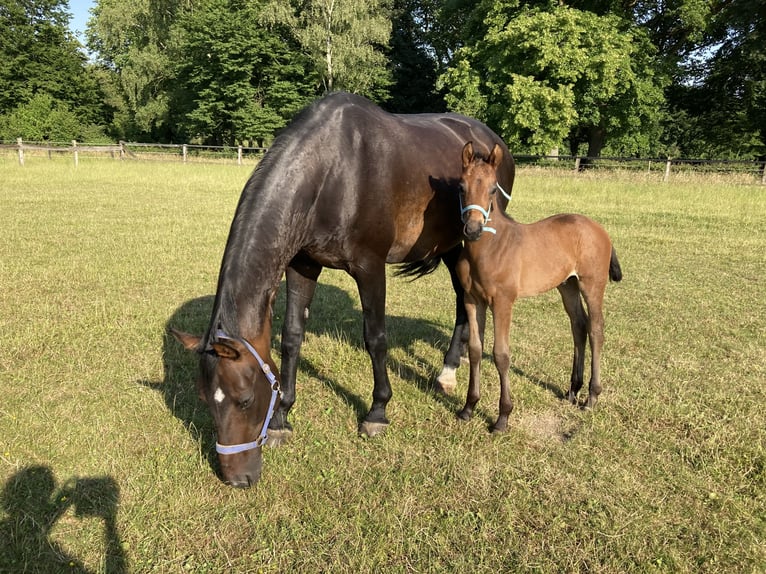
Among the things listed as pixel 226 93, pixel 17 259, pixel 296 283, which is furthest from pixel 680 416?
pixel 226 93

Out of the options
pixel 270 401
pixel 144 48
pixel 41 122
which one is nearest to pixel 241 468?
pixel 270 401

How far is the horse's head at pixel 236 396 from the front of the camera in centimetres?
229

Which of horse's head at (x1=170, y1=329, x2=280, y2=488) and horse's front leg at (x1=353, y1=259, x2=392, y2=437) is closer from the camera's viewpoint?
horse's head at (x1=170, y1=329, x2=280, y2=488)

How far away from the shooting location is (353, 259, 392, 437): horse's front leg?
3195 mm

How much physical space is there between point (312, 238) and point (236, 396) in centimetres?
108

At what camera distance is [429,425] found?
11.0 feet

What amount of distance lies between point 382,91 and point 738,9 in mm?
19847

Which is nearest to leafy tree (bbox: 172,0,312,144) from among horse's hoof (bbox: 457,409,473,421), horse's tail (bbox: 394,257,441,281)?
horse's tail (bbox: 394,257,441,281)

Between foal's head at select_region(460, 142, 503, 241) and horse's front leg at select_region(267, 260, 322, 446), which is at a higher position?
foal's head at select_region(460, 142, 503, 241)

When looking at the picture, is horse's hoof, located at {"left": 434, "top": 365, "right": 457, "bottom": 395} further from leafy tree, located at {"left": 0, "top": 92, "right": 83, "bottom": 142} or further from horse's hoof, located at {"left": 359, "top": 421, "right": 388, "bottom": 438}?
leafy tree, located at {"left": 0, "top": 92, "right": 83, "bottom": 142}

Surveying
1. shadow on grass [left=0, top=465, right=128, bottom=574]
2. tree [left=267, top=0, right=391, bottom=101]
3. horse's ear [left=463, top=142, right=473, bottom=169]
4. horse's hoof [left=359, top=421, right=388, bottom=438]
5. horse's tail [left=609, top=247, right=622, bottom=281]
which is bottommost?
shadow on grass [left=0, top=465, right=128, bottom=574]

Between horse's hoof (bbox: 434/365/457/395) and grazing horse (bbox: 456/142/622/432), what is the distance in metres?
0.43

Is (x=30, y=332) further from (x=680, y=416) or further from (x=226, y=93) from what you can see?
(x=226, y=93)

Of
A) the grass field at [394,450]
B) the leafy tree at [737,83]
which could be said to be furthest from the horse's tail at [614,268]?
the leafy tree at [737,83]
